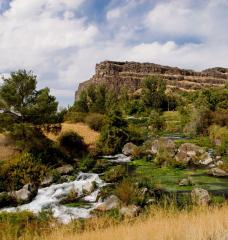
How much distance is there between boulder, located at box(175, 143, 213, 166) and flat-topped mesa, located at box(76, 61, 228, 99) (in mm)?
121548

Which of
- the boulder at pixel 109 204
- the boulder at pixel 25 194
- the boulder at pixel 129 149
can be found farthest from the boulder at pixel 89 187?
the boulder at pixel 129 149

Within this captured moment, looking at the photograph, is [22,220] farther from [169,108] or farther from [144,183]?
[169,108]

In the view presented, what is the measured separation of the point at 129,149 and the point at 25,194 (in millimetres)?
14881

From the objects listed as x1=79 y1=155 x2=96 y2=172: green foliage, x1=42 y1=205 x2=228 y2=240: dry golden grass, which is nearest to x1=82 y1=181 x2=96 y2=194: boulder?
x1=79 y1=155 x2=96 y2=172: green foliage

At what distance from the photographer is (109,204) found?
60.0 feet

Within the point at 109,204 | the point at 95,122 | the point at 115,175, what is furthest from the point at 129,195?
the point at 95,122

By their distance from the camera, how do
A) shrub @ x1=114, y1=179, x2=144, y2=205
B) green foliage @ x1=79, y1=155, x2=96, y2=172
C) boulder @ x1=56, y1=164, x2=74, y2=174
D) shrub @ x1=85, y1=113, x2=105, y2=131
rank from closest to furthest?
shrub @ x1=114, y1=179, x2=144, y2=205 → boulder @ x1=56, y1=164, x2=74, y2=174 → green foliage @ x1=79, y1=155, x2=96, y2=172 → shrub @ x1=85, y1=113, x2=105, y2=131

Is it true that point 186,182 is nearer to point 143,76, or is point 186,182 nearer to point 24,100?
point 24,100

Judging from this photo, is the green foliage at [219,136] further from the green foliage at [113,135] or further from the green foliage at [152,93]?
the green foliage at [152,93]

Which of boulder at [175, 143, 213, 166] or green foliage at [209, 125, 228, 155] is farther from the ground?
green foliage at [209, 125, 228, 155]

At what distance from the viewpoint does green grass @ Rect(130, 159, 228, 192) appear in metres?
22.7

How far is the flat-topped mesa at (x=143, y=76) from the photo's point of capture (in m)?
161

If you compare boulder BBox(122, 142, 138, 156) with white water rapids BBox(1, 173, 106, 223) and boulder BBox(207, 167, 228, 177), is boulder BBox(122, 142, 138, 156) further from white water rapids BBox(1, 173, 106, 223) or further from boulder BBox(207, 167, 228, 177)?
boulder BBox(207, 167, 228, 177)

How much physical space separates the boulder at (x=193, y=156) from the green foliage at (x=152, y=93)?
43064mm
